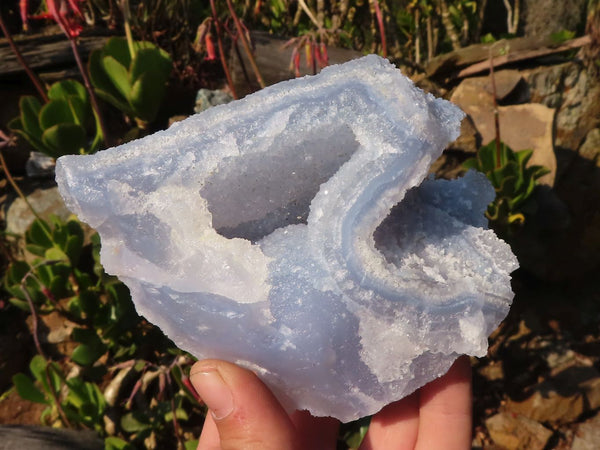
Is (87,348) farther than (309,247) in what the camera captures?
Yes

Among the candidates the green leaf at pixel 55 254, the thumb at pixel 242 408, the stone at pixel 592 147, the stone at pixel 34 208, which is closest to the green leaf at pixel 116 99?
the stone at pixel 34 208

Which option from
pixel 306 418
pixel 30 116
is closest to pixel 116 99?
pixel 30 116

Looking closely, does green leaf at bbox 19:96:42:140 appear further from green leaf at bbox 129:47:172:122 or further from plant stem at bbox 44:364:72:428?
plant stem at bbox 44:364:72:428

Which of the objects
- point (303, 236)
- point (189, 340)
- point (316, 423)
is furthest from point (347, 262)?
point (316, 423)

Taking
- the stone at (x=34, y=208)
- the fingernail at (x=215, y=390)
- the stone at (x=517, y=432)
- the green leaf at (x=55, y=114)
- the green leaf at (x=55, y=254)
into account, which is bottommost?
the stone at (x=517, y=432)

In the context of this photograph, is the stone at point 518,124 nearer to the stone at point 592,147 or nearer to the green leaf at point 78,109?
the stone at point 592,147

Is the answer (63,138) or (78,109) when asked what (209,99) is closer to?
(78,109)

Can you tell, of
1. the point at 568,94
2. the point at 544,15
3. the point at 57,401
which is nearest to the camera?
the point at 57,401

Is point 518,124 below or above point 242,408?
below
